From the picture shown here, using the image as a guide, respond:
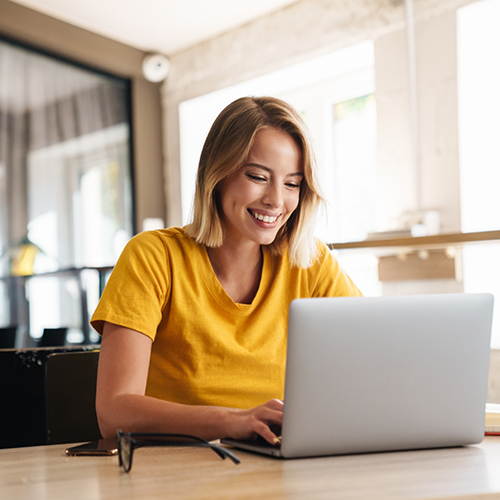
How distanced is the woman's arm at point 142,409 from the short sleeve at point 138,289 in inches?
0.9

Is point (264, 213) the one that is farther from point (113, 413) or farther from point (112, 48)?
point (112, 48)

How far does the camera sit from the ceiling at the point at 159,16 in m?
4.06

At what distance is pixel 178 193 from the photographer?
4.79 meters

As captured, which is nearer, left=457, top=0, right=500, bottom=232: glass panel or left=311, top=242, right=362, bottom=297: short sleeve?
left=311, top=242, right=362, bottom=297: short sleeve

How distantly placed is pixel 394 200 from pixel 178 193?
6.65ft

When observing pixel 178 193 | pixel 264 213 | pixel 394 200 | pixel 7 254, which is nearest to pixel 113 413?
pixel 264 213

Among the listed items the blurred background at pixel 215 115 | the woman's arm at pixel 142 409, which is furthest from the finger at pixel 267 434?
the blurred background at pixel 215 115

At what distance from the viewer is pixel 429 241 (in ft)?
8.89

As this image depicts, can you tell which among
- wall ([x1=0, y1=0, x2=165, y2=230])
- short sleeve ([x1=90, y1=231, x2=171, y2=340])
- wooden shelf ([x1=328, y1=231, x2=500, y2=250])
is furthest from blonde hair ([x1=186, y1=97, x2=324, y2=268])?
wall ([x1=0, y1=0, x2=165, y2=230])

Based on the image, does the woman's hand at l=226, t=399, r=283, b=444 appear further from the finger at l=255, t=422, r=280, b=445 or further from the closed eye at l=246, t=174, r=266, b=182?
the closed eye at l=246, t=174, r=266, b=182

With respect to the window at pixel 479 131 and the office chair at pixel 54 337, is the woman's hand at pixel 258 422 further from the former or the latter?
the window at pixel 479 131

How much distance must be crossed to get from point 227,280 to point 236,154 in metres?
0.28

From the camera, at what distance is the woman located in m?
1.16

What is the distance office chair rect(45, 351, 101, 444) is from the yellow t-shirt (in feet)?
0.45
